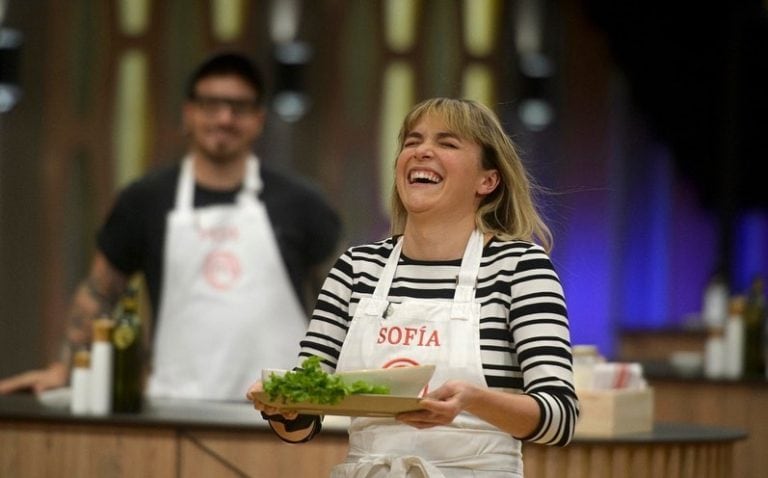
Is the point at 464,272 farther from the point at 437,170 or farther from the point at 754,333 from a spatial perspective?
the point at 754,333

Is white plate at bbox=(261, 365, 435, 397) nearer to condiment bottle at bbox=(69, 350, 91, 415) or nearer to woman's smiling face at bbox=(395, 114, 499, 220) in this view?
woman's smiling face at bbox=(395, 114, 499, 220)

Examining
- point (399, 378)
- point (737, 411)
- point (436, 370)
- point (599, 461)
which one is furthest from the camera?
point (737, 411)

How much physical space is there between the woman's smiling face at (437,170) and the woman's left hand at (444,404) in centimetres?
35

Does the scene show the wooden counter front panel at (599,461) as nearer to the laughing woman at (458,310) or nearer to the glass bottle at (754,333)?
the laughing woman at (458,310)

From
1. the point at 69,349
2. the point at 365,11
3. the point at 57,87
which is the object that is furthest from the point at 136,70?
the point at 69,349

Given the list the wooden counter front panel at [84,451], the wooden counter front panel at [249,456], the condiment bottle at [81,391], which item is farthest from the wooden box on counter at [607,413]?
the condiment bottle at [81,391]

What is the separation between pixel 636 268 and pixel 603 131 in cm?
143

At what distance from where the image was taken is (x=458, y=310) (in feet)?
7.09

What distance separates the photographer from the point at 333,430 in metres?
3.42

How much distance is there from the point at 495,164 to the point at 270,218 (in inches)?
104

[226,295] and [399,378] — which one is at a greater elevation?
[226,295]

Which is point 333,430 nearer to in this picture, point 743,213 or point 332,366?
point 332,366

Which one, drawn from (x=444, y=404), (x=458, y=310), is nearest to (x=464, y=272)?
(x=458, y=310)

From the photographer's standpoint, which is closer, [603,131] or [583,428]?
[583,428]
